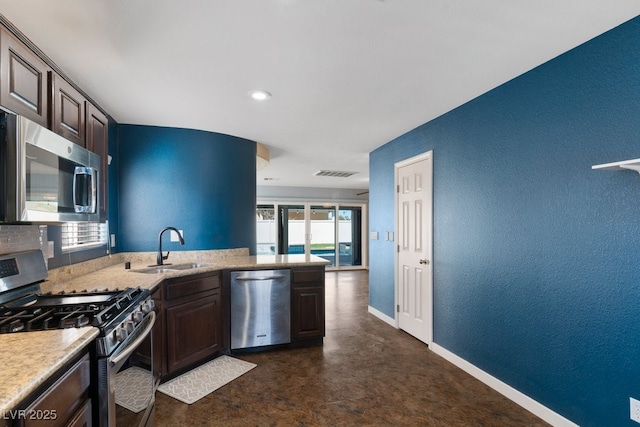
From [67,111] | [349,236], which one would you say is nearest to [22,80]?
[67,111]

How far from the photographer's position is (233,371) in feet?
9.14

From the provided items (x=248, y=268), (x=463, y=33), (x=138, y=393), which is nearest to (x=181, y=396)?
(x=138, y=393)

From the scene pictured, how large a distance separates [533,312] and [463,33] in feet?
6.23

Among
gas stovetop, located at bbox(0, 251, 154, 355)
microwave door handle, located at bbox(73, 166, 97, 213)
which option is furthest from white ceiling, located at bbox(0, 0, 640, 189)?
gas stovetop, located at bbox(0, 251, 154, 355)

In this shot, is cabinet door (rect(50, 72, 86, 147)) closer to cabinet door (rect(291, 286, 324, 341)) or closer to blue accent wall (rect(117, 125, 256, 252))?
blue accent wall (rect(117, 125, 256, 252))

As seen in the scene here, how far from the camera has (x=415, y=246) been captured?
359cm

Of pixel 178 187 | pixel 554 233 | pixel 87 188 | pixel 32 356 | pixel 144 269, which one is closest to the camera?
pixel 32 356

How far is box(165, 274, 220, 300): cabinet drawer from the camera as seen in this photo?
255cm

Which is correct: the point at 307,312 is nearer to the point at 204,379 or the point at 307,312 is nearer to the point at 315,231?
the point at 204,379

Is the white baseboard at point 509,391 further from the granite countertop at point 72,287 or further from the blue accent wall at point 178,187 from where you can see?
the blue accent wall at point 178,187

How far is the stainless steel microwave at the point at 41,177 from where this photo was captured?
4.30 feet

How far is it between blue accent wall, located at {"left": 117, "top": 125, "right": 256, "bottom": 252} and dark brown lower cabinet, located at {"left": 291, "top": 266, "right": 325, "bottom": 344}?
1044mm

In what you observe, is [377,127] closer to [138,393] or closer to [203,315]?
[203,315]

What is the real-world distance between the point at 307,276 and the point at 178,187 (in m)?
1.74
